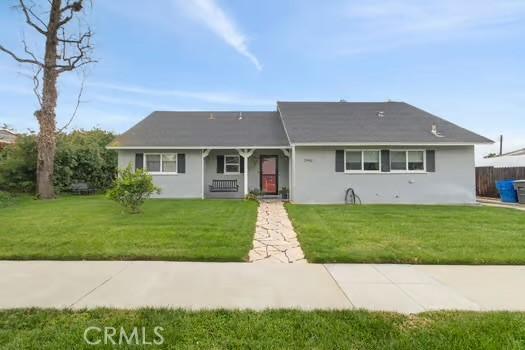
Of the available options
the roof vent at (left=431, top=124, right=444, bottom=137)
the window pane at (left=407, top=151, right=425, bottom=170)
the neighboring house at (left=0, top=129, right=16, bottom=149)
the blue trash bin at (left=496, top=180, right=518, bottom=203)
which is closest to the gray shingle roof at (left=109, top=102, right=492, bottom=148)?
the roof vent at (left=431, top=124, right=444, bottom=137)

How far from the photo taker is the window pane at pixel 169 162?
15641 millimetres

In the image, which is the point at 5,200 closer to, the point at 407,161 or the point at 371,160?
the point at 371,160

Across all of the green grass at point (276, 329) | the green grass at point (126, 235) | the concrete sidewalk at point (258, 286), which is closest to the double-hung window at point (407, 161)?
the green grass at point (126, 235)

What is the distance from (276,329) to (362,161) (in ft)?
40.9

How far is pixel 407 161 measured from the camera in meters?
14.5

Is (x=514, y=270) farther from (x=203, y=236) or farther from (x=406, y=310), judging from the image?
(x=203, y=236)

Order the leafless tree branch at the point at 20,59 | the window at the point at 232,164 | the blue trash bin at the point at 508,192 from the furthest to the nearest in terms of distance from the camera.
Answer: the window at the point at 232,164, the blue trash bin at the point at 508,192, the leafless tree branch at the point at 20,59

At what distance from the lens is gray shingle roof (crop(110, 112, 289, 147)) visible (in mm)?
15445

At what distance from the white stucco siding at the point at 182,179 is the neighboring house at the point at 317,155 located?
5 centimetres

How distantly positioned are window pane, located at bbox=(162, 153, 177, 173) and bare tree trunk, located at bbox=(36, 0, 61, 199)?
5396 mm

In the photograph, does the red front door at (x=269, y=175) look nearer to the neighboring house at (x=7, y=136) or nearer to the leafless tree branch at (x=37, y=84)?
the leafless tree branch at (x=37, y=84)

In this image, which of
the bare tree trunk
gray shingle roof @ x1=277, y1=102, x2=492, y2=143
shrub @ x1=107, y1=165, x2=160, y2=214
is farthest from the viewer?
the bare tree trunk

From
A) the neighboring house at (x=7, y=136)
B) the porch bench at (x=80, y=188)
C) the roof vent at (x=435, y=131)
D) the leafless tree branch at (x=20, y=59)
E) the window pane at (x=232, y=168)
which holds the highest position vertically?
the leafless tree branch at (x=20, y=59)

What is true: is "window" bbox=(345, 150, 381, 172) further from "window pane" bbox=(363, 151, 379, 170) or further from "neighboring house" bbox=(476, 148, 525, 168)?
"neighboring house" bbox=(476, 148, 525, 168)
